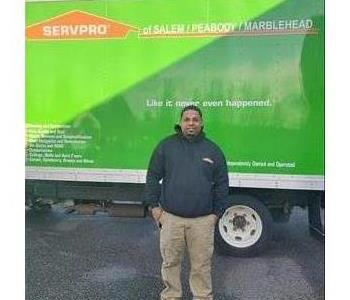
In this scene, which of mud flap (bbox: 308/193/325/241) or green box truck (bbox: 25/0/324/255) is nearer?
green box truck (bbox: 25/0/324/255)

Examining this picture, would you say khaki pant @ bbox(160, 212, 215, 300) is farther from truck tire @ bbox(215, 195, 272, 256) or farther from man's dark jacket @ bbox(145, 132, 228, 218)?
truck tire @ bbox(215, 195, 272, 256)

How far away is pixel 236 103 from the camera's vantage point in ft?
19.8

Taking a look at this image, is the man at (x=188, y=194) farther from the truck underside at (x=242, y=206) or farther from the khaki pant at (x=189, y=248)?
the truck underside at (x=242, y=206)

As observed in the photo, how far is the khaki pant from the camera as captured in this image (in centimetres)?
446

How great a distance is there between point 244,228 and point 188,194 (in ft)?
7.42

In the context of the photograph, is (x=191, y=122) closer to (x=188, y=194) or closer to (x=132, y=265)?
(x=188, y=194)

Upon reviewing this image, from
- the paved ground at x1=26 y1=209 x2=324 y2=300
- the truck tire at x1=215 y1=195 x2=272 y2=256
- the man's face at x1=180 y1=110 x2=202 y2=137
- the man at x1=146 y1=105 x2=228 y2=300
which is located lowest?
the paved ground at x1=26 y1=209 x2=324 y2=300

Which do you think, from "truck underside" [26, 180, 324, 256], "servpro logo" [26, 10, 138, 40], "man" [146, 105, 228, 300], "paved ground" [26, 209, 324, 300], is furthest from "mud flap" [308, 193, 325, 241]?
"servpro logo" [26, 10, 138, 40]

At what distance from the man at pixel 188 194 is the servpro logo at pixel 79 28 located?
224 centimetres

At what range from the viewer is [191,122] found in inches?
170

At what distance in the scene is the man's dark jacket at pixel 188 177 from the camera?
4.37 metres

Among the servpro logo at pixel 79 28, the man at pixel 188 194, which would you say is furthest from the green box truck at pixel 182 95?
the man at pixel 188 194
